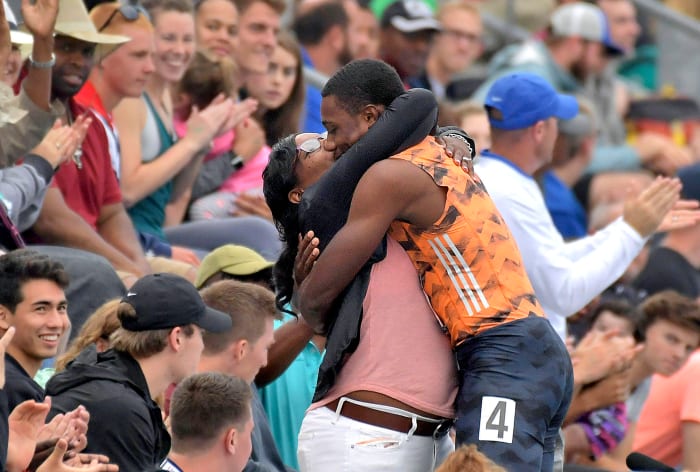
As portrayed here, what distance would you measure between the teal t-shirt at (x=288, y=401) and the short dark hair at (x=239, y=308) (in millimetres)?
483

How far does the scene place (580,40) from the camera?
1259cm

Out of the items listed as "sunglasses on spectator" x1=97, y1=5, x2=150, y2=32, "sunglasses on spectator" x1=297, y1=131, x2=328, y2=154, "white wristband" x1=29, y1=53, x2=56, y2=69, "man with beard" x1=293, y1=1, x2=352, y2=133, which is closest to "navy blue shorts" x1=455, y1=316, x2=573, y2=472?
"sunglasses on spectator" x1=297, y1=131, x2=328, y2=154

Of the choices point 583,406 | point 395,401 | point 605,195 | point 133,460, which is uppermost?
point 395,401

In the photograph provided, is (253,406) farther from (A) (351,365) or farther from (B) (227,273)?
(A) (351,365)

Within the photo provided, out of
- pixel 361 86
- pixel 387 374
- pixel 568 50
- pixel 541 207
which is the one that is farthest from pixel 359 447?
pixel 568 50

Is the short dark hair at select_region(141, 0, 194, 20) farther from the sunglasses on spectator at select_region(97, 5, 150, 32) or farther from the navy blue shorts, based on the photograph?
the navy blue shorts

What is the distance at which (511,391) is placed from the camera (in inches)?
183

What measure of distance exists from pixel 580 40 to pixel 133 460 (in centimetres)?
823

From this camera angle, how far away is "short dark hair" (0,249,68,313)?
219 inches

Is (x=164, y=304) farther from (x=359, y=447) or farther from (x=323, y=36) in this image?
(x=323, y=36)

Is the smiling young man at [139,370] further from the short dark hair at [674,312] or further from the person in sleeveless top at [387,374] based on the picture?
the short dark hair at [674,312]

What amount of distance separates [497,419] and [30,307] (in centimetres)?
192

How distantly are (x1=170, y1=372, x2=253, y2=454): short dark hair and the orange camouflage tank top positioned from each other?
90cm

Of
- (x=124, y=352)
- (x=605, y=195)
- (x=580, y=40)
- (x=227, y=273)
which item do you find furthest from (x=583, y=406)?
(x=580, y=40)
